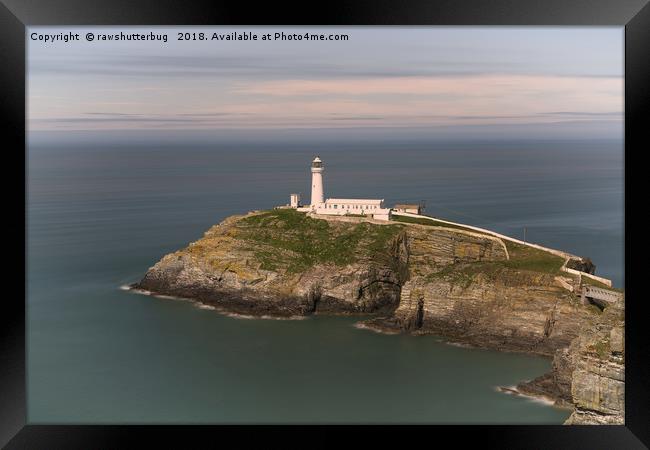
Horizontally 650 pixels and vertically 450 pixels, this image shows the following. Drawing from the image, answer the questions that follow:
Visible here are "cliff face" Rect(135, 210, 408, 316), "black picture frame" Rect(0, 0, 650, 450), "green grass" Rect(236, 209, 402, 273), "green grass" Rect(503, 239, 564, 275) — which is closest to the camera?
"black picture frame" Rect(0, 0, 650, 450)

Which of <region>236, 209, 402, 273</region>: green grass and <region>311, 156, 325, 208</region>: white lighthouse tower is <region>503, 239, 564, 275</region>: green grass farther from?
<region>311, 156, 325, 208</region>: white lighthouse tower

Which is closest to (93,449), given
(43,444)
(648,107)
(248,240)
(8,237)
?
(43,444)

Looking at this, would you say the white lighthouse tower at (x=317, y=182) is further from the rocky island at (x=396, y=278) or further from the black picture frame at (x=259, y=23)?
the black picture frame at (x=259, y=23)

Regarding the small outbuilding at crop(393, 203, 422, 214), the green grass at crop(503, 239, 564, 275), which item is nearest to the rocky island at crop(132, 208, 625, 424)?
the green grass at crop(503, 239, 564, 275)

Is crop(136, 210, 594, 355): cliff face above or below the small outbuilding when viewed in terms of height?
below

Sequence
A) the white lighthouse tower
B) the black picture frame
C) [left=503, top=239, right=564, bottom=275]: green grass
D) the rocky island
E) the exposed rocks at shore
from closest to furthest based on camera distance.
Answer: the black picture frame → the exposed rocks at shore → the rocky island → [left=503, top=239, right=564, bottom=275]: green grass → the white lighthouse tower

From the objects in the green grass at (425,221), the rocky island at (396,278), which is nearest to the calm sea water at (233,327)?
the rocky island at (396,278)

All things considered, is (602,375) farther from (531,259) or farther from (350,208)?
(350,208)
